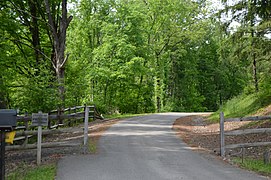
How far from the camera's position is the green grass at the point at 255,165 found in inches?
A: 295

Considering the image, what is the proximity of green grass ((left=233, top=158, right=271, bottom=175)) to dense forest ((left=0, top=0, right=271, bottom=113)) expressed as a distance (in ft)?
25.4

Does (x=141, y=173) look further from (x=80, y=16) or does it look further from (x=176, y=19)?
(x=176, y=19)

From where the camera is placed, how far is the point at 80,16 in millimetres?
35406

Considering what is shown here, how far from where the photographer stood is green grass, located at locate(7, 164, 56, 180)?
7.07 meters

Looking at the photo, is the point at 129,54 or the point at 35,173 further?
the point at 129,54

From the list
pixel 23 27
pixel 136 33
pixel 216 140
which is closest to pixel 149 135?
pixel 216 140

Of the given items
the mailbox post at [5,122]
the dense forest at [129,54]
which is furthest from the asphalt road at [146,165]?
the dense forest at [129,54]

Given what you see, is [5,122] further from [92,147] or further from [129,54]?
[129,54]

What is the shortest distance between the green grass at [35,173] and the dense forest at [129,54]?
5340mm

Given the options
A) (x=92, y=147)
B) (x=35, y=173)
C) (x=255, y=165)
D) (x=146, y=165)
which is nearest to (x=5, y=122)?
(x=35, y=173)

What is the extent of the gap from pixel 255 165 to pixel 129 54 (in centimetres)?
2405

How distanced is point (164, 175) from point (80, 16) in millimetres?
30903

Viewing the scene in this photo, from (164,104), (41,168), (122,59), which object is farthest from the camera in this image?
(164,104)

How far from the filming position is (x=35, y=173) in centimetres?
753
